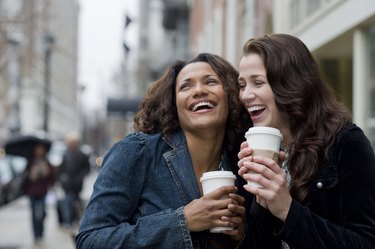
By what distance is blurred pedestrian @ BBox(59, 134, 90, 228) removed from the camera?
40.7ft

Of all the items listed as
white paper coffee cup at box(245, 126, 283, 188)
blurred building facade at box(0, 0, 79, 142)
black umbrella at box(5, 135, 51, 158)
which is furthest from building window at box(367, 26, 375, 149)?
black umbrella at box(5, 135, 51, 158)

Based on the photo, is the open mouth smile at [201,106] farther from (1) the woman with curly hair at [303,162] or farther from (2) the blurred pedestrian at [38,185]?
(2) the blurred pedestrian at [38,185]

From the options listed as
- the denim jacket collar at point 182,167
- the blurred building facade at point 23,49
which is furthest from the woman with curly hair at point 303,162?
the blurred building facade at point 23,49

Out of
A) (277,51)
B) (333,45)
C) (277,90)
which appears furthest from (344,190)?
(333,45)

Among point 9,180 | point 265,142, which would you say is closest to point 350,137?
point 265,142

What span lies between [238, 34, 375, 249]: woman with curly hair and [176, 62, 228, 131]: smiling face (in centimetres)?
15

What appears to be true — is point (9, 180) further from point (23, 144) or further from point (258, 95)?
point (258, 95)

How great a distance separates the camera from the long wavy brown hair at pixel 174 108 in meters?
2.71

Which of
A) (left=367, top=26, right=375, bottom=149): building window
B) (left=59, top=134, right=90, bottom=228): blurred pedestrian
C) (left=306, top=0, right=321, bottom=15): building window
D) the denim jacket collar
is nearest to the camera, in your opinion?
the denim jacket collar

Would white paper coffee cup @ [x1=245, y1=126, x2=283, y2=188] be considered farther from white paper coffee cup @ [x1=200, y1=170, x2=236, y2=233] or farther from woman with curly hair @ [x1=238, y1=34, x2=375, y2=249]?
white paper coffee cup @ [x1=200, y1=170, x2=236, y2=233]

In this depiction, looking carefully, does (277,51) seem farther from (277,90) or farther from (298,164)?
(298,164)

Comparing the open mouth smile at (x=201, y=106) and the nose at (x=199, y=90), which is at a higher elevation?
the nose at (x=199, y=90)

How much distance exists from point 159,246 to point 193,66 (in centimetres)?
87

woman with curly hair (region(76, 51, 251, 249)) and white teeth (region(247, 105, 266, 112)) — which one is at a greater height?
white teeth (region(247, 105, 266, 112))
